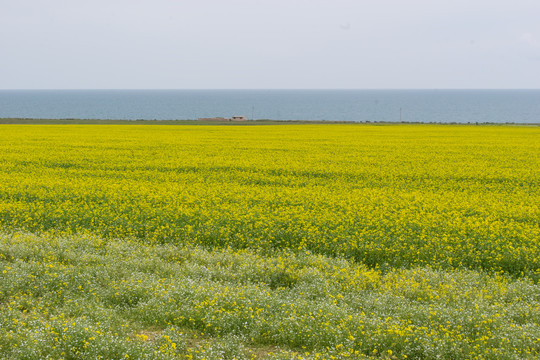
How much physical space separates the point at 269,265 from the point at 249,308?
8.39 ft

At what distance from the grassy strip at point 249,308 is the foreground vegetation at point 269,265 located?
3 centimetres

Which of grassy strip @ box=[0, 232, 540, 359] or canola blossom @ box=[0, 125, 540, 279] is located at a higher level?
canola blossom @ box=[0, 125, 540, 279]

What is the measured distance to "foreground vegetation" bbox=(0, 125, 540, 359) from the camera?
23.7 feet

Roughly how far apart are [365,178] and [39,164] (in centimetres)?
1812

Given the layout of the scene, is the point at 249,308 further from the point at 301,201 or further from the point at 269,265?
the point at 301,201

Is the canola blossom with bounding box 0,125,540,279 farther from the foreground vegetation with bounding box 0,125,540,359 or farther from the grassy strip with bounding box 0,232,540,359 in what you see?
the grassy strip with bounding box 0,232,540,359

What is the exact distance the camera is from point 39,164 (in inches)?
1005

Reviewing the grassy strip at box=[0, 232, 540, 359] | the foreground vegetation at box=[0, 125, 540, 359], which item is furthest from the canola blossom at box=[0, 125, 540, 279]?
the grassy strip at box=[0, 232, 540, 359]

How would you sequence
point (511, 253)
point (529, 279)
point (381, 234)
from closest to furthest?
1. point (529, 279)
2. point (511, 253)
3. point (381, 234)

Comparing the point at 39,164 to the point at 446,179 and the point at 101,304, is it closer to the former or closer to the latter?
the point at 101,304

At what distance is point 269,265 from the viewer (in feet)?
34.6

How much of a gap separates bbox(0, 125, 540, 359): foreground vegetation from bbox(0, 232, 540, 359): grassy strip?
3cm

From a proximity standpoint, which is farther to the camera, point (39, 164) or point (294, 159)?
point (294, 159)

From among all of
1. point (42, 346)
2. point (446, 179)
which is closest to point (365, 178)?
point (446, 179)
